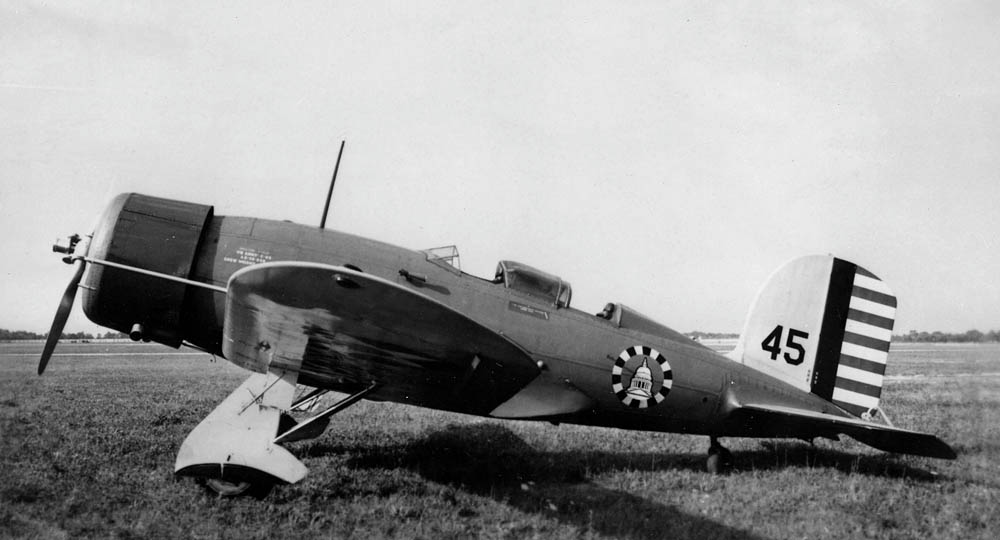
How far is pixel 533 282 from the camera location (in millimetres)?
5375

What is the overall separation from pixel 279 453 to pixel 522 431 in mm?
3534

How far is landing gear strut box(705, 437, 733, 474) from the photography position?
5.68 m

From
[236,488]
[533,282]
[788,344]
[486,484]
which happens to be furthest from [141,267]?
[788,344]

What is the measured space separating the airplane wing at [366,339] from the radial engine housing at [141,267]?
2.39 feet

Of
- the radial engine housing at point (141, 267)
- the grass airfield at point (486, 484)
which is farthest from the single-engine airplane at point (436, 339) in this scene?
the grass airfield at point (486, 484)

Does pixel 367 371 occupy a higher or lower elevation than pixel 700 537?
higher

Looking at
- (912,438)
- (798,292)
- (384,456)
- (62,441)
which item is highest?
(798,292)

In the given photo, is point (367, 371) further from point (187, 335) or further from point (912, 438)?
point (912, 438)

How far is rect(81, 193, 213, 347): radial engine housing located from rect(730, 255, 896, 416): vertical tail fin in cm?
540

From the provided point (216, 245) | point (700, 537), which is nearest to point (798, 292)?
point (700, 537)

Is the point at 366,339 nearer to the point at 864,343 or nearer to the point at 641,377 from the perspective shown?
the point at 641,377

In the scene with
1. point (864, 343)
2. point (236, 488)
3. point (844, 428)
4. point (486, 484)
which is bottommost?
point (236, 488)

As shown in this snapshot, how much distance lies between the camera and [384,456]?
5.78 meters

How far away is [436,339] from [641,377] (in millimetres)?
2378
